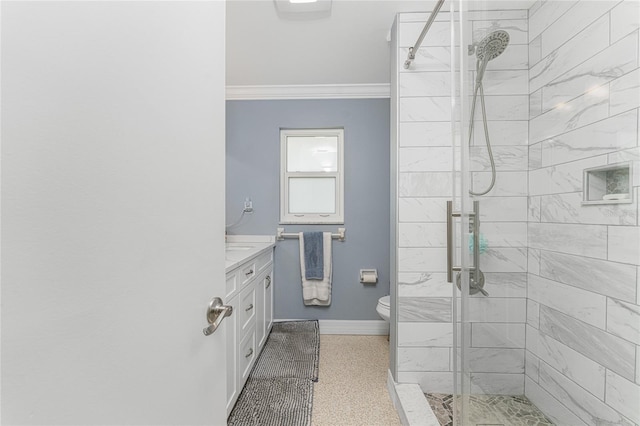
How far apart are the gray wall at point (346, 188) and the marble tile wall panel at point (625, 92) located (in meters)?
1.88

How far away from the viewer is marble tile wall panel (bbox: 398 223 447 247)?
175 cm

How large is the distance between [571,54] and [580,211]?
0.57 meters

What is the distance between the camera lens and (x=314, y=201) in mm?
2887

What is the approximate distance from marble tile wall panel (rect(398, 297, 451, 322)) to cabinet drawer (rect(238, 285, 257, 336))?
986 millimetres

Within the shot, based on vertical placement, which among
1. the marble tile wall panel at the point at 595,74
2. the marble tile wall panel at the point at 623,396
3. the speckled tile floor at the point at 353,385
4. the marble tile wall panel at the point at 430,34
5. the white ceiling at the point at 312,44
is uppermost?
the white ceiling at the point at 312,44

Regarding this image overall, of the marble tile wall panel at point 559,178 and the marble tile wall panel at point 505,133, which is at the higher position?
the marble tile wall panel at point 505,133

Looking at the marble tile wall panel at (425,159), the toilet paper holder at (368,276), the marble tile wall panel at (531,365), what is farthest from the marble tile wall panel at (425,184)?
the toilet paper holder at (368,276)

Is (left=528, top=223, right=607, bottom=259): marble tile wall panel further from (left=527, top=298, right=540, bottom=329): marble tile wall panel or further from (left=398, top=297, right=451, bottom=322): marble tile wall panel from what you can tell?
(left=398, top=297, right=451, bottom=322): marble tile wall panel

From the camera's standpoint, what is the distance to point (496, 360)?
3.38 feet

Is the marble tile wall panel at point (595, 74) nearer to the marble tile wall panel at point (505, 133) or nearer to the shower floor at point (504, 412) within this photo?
the marble tile wall panel at point (505, 133)

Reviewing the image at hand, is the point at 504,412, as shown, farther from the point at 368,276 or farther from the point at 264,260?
the point at 264,260

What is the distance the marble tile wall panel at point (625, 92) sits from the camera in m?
0.87

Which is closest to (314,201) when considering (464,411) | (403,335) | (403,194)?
(403,194)

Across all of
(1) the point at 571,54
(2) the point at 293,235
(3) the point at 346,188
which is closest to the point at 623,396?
(1) the point at 571,54
